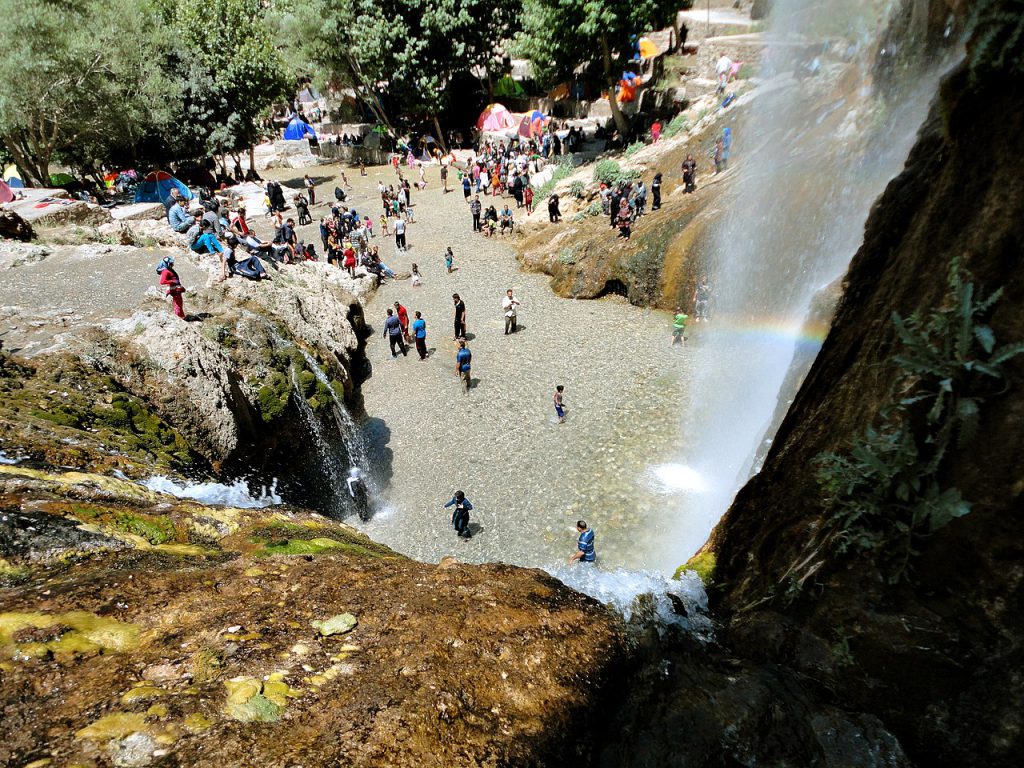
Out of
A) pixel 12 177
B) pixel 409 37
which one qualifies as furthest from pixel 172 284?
pixel 12 177

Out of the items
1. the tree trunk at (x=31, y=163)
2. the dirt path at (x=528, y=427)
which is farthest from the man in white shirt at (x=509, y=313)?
the tree trunk at (x=31, y=163)

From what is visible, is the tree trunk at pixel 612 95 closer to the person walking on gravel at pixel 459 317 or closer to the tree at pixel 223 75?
the person walking on gravel at pixel 459 317

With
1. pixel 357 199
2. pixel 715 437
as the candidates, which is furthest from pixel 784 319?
pixel 357 199

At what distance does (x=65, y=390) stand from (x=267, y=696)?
25.7ft

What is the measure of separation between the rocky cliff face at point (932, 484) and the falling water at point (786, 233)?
4.82 m

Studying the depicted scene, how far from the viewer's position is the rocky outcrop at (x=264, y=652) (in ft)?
10.9

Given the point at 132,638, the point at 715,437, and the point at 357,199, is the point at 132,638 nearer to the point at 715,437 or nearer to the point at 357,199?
the point at 715,437

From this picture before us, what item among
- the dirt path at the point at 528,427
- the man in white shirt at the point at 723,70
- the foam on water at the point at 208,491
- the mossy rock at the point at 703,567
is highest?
the man in white shirt at the point at 723,70

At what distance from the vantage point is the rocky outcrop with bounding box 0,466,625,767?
3326mm

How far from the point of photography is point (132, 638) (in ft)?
13.1

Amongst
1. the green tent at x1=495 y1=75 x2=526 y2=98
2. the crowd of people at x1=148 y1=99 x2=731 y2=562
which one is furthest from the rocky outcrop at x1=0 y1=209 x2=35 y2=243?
the green tent at x1=495 y1=75 x2=526 y2=98

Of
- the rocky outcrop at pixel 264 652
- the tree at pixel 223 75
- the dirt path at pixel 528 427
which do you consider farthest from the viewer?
the tree at pixel 223 75

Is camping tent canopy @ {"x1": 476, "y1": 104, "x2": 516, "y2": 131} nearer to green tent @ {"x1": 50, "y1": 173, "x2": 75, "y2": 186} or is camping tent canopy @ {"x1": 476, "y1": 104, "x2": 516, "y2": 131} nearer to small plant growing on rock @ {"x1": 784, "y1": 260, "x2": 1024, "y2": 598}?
green tent @ {"x1": 50, "y1": 173, "x2": 75, "y2": 186}

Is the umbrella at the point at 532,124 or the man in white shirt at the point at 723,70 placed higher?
the man in white shirt at the point at 723,70
